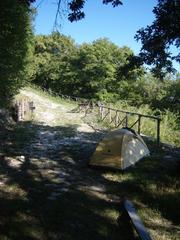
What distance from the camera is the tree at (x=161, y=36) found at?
9.26 m

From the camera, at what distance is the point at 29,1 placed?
23.5 feet

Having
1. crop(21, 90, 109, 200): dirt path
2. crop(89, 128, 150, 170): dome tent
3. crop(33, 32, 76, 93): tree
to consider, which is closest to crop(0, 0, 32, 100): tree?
crop(21, 90, 109, 200): dirt path

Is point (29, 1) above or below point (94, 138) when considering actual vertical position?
above

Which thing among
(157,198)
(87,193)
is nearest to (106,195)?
(87,193)

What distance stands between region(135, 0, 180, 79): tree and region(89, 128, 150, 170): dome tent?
241cm

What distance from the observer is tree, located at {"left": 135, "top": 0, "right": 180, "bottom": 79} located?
9.26 metres

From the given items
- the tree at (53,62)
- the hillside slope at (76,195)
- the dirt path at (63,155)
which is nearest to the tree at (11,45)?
the dirt path at (63,155)

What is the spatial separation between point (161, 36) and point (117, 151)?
3.63 metres

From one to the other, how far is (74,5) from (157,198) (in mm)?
4713

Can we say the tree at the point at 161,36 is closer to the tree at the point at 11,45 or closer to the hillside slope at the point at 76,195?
the hillside slope at the point at 76,195

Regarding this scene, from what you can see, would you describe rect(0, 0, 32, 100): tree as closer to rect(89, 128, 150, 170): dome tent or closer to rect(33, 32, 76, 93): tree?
rect(89, 128, 150, 170): dome tent

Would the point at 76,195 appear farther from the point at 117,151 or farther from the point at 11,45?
the point at 11,45

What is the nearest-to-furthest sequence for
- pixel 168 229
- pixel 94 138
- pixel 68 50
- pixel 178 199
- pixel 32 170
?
pixel 168 229
pixel 178 199
pixel 32 170
pixel 94 138
pixel 68 50

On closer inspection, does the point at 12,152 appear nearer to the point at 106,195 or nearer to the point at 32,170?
the point at 32,170
